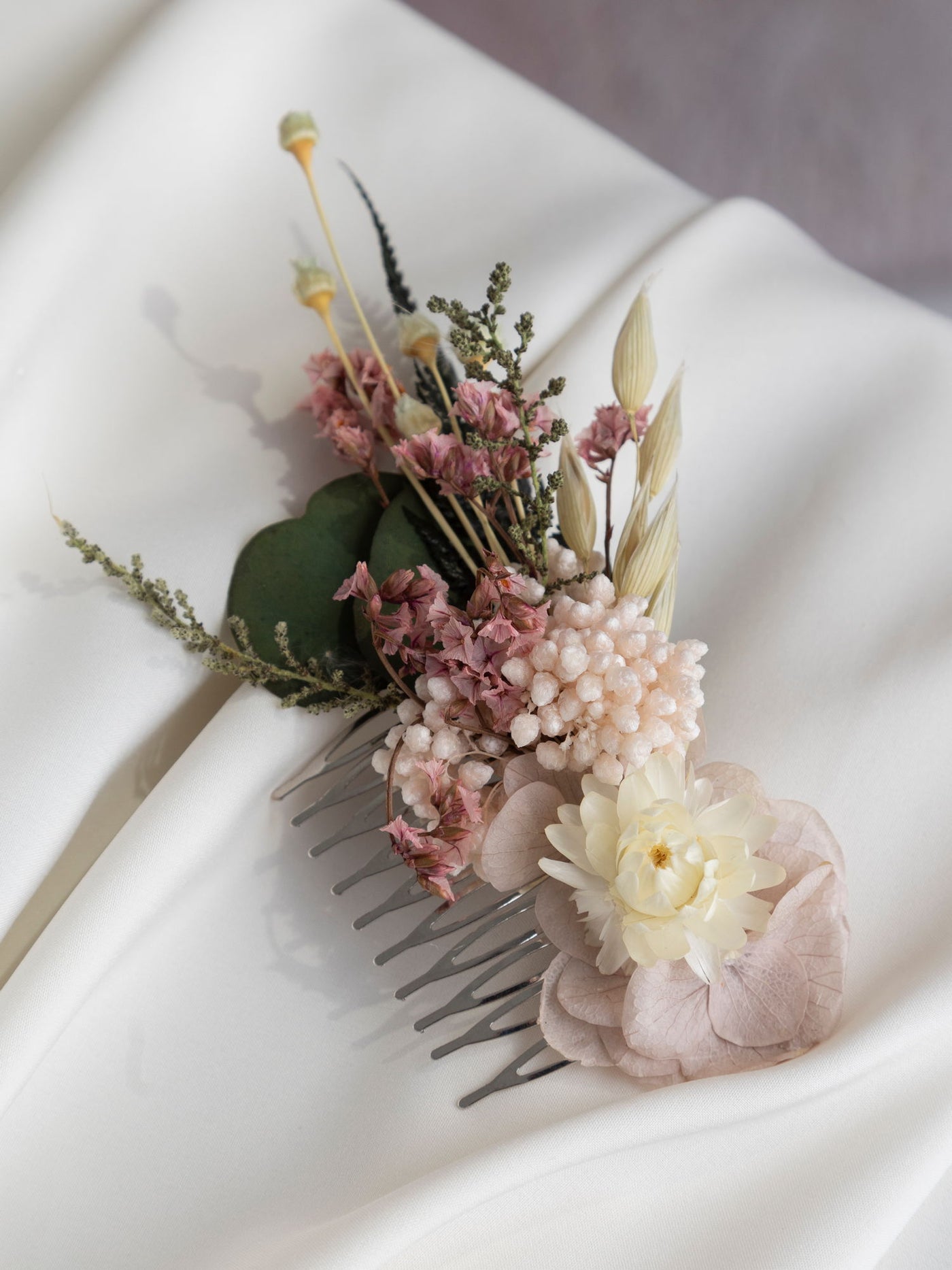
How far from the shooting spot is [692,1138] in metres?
0.74

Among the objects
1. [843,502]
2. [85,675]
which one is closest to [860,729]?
[843,502]

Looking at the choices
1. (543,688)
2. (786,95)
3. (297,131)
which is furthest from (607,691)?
(786,95)

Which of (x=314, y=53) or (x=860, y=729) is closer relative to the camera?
(x=860, y=729)

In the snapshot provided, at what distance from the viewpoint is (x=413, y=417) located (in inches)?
33.4

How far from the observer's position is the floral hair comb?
682mm

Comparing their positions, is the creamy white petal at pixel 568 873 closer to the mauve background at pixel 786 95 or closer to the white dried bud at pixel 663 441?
the white dried bud at pixel 663 441

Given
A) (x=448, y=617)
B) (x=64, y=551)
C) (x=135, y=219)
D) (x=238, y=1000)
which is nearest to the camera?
(x=448, y=617)

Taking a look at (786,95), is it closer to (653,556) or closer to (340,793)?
(653,556)

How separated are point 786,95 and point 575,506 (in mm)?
1584

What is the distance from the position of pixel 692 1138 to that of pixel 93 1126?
442mm

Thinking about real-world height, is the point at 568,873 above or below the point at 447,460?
below

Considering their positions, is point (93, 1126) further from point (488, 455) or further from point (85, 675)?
point (488, 455)

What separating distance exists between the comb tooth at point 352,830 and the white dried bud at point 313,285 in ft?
1.36

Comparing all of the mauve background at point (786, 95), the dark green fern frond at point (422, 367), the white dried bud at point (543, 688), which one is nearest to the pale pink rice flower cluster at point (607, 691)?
the white dried bud at point (543, 688)
